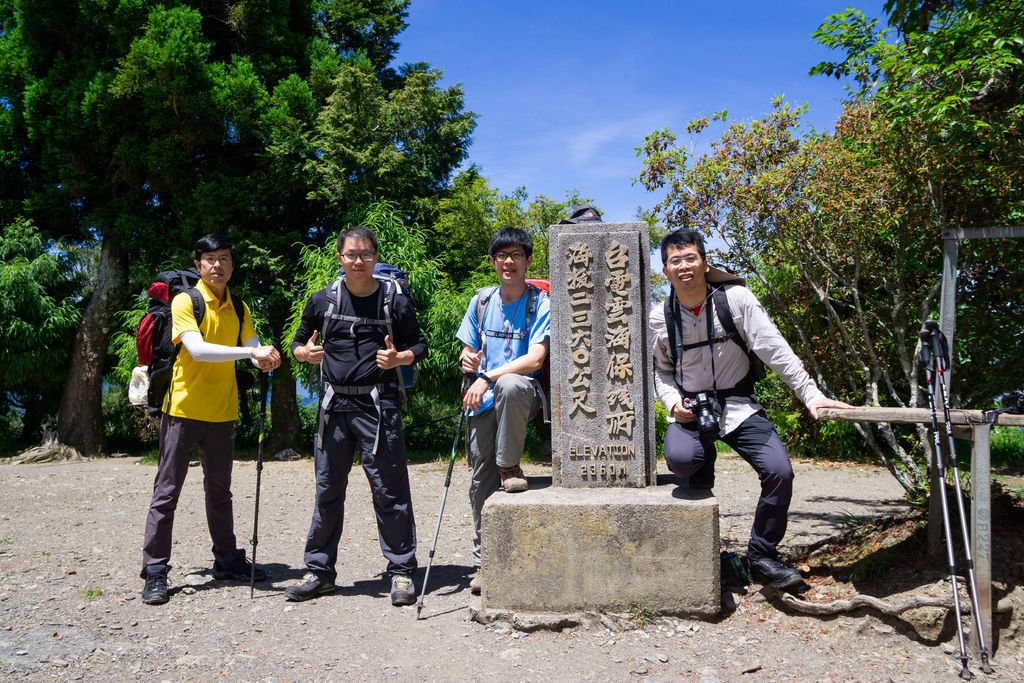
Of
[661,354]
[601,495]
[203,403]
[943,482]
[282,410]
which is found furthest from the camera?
[282,410]

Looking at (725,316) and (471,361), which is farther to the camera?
(471,361)

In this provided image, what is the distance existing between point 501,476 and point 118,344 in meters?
10.8

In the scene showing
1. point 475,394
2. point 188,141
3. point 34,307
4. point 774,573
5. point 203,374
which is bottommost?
point 774,573

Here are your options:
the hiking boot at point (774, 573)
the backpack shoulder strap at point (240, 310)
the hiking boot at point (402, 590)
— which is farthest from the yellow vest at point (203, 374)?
the hiking boot at point (774, 573)

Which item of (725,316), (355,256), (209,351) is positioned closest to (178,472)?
(209,351)

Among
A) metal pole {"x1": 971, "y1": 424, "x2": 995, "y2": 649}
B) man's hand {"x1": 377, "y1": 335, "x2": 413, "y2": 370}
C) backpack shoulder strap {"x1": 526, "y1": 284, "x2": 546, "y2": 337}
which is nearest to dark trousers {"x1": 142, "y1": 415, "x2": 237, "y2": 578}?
man's hand {"x1": 377, "y1": 335, "x2": 413, "y2": 370}

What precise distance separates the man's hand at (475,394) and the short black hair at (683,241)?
131 centimetres

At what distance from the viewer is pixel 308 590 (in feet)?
15.8

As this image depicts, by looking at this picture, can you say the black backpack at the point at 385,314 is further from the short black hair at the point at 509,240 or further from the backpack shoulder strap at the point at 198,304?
the backpack shoulder strap at the point at 198,304

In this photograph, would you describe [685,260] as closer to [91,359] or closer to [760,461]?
[760,461]

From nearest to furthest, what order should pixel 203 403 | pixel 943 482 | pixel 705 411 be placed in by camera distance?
pixel 943 482 < pixel 705 411 < pixel 203 403

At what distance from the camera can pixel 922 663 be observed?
3.70 metres

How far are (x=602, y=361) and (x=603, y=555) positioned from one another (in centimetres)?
112

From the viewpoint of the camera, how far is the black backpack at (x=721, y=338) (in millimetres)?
4348
